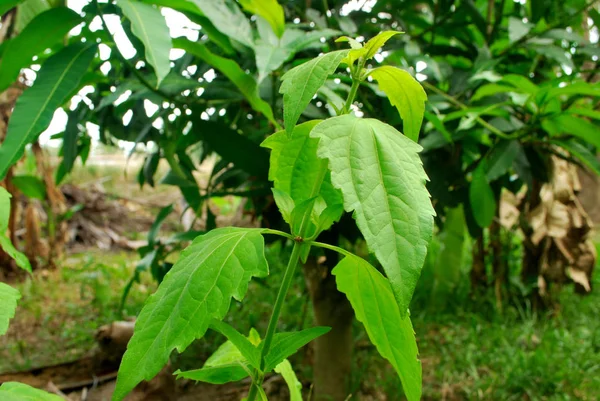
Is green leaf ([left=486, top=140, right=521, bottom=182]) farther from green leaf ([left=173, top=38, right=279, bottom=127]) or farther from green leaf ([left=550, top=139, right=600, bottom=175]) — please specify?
green leaf ([left=173, top=38, right=279, bottom=127])

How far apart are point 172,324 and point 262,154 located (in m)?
0.69

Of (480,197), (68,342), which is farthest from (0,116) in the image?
(480,197)

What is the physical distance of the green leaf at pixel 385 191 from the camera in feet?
1.29

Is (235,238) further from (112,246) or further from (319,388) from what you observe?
(112,246)

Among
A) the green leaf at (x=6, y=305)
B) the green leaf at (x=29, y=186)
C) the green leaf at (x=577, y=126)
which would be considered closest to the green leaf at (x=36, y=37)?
the green leaf at (x=6, y=305)

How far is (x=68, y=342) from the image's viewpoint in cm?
207

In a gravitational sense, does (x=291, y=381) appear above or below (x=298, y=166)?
below

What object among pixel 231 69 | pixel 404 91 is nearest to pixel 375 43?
pixel 404 91

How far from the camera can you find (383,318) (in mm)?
542

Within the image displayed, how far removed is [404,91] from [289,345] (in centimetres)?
27

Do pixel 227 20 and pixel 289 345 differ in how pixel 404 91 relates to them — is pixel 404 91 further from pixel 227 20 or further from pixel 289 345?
pixel 227 20

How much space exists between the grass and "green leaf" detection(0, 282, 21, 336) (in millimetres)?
886

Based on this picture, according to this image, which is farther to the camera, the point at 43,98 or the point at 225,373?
the point at 43,98

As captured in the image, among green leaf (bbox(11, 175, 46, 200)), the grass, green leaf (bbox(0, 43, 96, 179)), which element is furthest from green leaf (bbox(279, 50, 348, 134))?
green leaf (bbox(11, 175, 46, 200))
